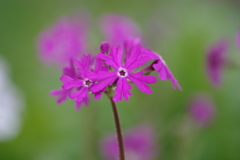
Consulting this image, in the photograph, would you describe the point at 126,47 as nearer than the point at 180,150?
Yes

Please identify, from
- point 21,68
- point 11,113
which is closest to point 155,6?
point 21,68

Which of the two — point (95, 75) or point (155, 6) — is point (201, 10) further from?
point (95, 75)

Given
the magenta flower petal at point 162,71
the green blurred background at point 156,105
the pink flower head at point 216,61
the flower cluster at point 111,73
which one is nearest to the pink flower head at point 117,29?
the green blurred background at point 156,105

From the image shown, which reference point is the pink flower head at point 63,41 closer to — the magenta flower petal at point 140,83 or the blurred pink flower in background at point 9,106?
the blurred pink flower in background at point 9,106

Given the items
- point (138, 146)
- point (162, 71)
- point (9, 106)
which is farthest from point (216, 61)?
point (9, 106)

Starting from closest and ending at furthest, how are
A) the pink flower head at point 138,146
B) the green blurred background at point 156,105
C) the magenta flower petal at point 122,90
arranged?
the magenta flower petal at point 122,90 → the pink flower head at point 138,146 → the green blurred background at point 156,105

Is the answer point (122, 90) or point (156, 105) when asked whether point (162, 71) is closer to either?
point (122, 90)
